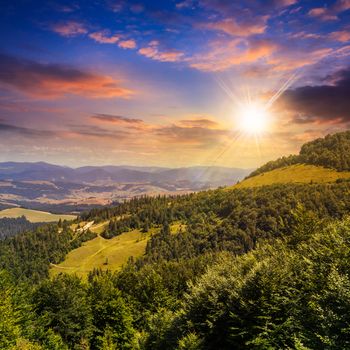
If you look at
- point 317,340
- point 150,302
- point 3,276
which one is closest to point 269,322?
point 317,340

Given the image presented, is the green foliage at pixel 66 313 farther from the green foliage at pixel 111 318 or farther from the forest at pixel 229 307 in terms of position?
→ the green foliage at pixel 111 318

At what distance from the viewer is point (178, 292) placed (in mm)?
114062

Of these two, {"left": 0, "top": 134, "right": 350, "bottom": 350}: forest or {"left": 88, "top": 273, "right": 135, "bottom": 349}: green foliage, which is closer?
{"left": 0, "top": 134, "right": 350, "bottom": 350}: forest

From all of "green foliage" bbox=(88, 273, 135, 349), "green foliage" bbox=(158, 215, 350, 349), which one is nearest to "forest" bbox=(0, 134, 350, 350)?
"green foliage" bbox=(158, 215, 350, 349)

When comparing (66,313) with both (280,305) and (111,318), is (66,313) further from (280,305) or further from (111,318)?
(280,305)

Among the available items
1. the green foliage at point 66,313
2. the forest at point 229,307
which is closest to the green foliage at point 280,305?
the forest at point 229,307

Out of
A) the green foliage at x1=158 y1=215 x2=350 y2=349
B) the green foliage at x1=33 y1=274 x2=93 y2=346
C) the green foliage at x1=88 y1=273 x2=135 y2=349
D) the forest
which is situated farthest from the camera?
the green foliage at x1=33 y1=274 x2=93 y2=346

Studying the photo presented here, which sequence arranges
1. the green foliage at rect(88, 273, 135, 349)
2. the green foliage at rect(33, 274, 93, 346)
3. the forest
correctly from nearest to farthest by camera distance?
1. the forest
2. the green foliage at rect(88, 273, 135, 349)
3. the green foliage at rect(33, 274, 93, 346)

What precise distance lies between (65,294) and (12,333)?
3222cm

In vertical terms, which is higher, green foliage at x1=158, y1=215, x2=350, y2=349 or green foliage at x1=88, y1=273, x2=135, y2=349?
green foliage at x1=158, y1=215, x2=350, y2=349

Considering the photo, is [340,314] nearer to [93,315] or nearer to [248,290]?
[248,290]

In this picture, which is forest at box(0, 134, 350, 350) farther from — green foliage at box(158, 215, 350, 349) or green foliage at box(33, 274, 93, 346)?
green foliage at box(33, 274, 93, 346)

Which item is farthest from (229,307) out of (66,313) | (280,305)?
(66,313)

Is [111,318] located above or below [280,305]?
below
